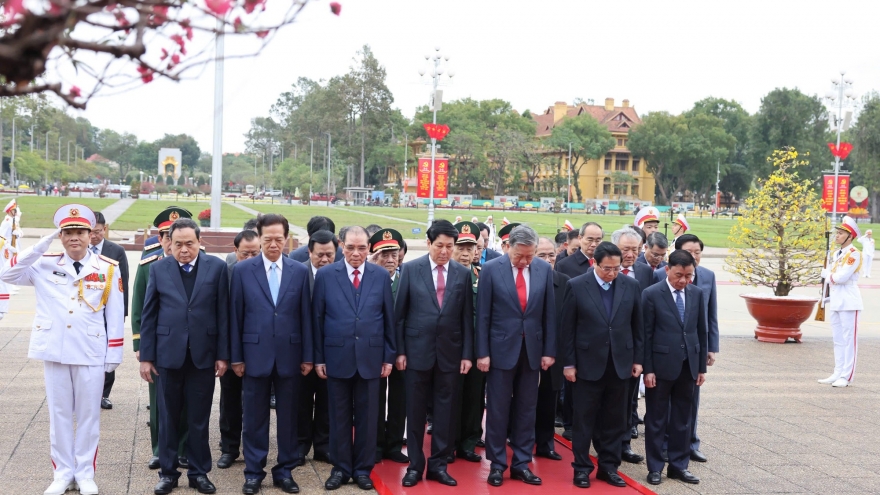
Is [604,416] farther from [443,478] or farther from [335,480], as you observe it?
[335,480]

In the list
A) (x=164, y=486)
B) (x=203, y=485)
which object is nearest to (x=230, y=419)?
(x=203, y=485)

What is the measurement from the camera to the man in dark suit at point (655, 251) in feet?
23.7

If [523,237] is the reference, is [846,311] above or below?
below

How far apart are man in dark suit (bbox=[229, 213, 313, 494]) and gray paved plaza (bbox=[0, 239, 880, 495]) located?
32 centimetres

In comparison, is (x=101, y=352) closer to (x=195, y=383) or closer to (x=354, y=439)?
(x=195, y=383)

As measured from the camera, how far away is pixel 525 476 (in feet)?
18.6

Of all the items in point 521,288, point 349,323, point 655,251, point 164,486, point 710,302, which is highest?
point 655,251

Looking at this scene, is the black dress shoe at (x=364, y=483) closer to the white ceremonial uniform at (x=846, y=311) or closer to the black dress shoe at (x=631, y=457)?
the black dress shoe at (x=631, y=457)

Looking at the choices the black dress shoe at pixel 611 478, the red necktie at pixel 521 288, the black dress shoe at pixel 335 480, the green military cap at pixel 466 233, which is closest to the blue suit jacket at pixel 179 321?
the black dress shoe at pixel 335 480

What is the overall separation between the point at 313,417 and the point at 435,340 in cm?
134

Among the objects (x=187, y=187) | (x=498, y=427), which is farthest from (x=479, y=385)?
(x=187, y=187)

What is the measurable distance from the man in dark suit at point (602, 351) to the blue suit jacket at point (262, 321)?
1.95 metres

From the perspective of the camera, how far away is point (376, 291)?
5605 millimetres

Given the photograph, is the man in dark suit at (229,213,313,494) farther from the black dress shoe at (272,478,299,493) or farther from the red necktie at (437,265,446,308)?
the red necktie at (437,265,446,308)
